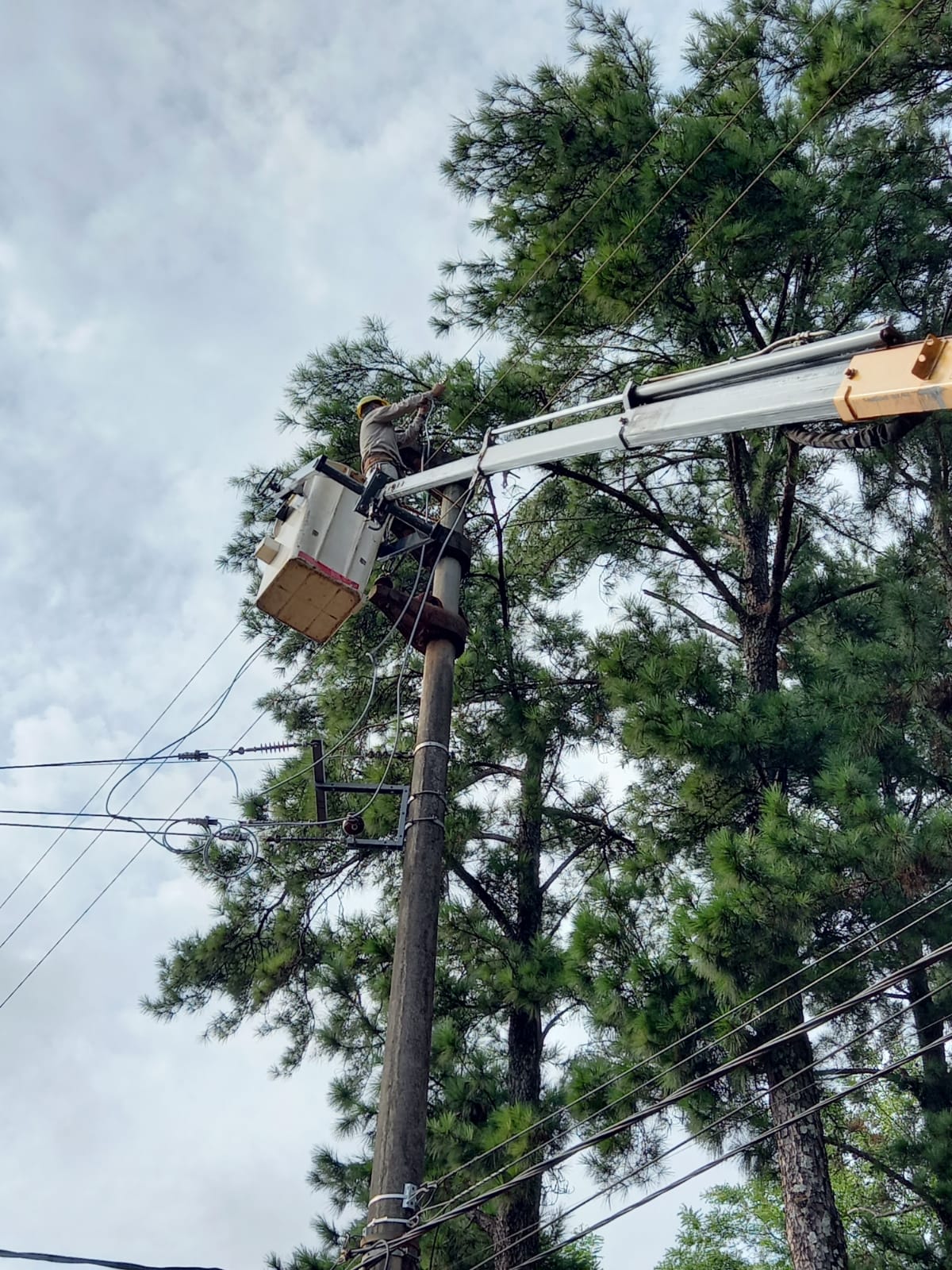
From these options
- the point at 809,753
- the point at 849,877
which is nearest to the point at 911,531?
the point at 809,753

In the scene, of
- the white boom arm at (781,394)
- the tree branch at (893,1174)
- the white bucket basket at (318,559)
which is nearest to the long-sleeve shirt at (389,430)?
the white bucket basket at (318,559)

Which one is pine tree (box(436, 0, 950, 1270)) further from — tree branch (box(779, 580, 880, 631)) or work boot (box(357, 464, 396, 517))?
work boot (box(357, 464, 396, 517))

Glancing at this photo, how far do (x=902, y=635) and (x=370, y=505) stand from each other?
14.4 feet

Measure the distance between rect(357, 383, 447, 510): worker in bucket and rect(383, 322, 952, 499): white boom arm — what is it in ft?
4.20

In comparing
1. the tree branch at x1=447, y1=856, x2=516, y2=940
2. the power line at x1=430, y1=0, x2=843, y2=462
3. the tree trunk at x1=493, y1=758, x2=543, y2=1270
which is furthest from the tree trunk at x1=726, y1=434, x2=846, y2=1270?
the tree branch at x1=447, y1=856, x2=516, y2=940

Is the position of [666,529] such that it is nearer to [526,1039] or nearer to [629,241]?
[629,241]

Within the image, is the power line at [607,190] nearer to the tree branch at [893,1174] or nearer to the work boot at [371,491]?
the work boot at [371,491]

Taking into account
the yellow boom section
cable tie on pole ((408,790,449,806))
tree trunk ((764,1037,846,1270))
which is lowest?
tree trunk ((764,1037,846,1270))

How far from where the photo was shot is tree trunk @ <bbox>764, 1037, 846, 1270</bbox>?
7414 mm

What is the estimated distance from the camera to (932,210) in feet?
33.2


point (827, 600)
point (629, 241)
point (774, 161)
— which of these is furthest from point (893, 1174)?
point (774, 161)

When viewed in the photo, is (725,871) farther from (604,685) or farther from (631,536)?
(631,536)

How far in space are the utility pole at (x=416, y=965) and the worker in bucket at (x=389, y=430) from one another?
2.73 feet

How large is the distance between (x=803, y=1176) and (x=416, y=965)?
363cm
